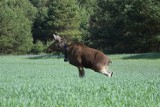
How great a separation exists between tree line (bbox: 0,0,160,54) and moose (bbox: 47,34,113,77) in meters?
41.6

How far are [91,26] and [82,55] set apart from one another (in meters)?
57.4

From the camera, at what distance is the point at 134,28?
60.2m

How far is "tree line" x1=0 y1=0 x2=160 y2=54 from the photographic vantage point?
5978cm

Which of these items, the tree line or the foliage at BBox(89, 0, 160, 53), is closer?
the foliage at BBox(89, 0, 160, 53)

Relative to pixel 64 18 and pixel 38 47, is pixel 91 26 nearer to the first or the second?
pixel 64 18

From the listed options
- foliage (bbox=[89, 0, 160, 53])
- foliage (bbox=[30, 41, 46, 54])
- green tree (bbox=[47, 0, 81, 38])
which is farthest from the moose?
green tree (bbox=[47, 0, 81, 38])

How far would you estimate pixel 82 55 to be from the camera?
15.8m

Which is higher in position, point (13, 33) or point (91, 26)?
point (91, 26)

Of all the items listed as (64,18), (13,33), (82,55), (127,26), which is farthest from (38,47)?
(82,55)

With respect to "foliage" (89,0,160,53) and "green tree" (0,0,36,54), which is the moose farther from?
"green tree" (0,0,36,54)

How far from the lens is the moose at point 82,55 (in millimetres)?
15688

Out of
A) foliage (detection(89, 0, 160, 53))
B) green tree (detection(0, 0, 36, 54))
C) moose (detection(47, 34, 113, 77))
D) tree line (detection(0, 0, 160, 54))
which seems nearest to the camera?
moose (detection(47, 34, 113, 77))

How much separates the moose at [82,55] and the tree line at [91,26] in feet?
137

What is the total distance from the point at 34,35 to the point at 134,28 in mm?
37942
